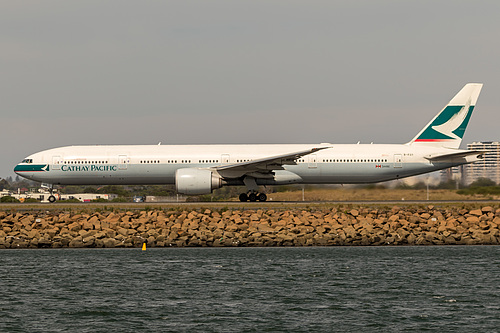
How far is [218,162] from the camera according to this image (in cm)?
4559

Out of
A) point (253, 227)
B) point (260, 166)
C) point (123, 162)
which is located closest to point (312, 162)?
point (260, 166)

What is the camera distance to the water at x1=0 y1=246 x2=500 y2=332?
1944 centimetres

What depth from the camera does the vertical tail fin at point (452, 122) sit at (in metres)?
48.8

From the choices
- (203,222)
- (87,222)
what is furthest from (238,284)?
(87,222)

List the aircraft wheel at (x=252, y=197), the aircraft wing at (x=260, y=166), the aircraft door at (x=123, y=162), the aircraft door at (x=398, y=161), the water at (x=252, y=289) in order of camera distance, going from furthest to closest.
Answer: the aircraft door at (x=398, y=161) < the aircraft door at (x=123, y=162) < the aircraft wheel at (x=252, y=197) < the aircraft wing at (x=260, y=166) < the water at (x=252, y=289)

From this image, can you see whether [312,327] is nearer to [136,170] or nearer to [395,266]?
[395,266]

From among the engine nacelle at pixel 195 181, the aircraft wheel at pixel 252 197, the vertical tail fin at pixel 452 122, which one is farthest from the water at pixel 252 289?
the vertical tail fin at pixel 452 122

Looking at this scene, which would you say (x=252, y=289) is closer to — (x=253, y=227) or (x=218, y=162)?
(x=253, y=227)

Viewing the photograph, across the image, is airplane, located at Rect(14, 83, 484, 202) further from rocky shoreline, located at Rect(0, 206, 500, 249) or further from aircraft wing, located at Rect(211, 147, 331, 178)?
rocky shoreline, located at Rect(0, 206, 500, 249)

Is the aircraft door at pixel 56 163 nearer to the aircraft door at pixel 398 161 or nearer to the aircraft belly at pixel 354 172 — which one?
the aircraft belly at pixel 354 172

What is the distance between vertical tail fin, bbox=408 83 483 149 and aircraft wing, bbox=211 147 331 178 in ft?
33.0

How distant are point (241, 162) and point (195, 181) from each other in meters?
4.08

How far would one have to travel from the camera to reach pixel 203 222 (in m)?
36.7

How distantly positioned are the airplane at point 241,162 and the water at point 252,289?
42.2ft
